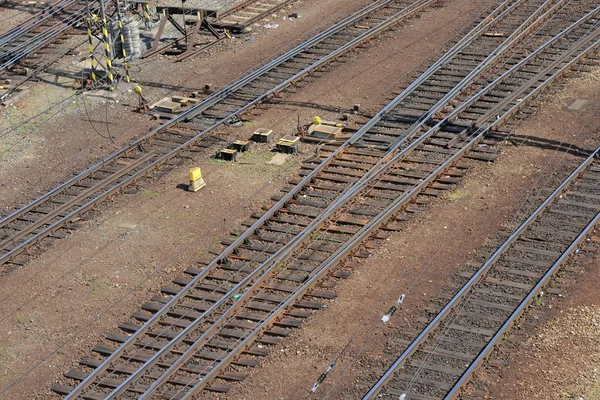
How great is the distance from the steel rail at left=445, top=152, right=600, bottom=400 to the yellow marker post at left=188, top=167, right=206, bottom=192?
7.19 meters

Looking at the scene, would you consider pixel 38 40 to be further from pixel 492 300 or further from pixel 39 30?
pixel 492 300

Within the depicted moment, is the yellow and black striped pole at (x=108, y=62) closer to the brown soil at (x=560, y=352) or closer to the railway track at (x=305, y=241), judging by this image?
the railway track at (x=305, y=241)

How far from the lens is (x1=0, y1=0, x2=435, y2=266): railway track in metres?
18.3

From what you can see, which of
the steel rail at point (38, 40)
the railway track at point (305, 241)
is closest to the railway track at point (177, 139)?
the railway track at point (305, 241)

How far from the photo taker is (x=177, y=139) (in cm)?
2191

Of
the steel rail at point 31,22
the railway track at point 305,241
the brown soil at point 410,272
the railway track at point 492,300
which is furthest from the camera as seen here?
the steel rail at point 31,22

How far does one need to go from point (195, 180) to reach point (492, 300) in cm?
674

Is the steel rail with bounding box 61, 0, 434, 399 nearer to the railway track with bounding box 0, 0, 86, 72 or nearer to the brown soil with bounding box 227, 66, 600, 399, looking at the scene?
the brown soil with bounding box 227, 66, 600, 399

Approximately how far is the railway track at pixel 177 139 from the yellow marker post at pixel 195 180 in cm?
132

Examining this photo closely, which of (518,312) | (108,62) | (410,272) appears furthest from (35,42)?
(518,312)

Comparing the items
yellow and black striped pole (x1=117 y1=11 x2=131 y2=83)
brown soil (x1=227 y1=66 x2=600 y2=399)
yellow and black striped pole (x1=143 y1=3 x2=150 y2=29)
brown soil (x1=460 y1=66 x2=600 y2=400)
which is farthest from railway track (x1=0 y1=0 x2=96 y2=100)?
brown soil (x1=460 y1=66 x2=600 y2=400)

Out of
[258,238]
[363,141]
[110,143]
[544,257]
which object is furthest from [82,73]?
[544,257]

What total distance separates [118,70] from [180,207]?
8003 millimetres

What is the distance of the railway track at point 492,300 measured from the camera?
45.6 ft
